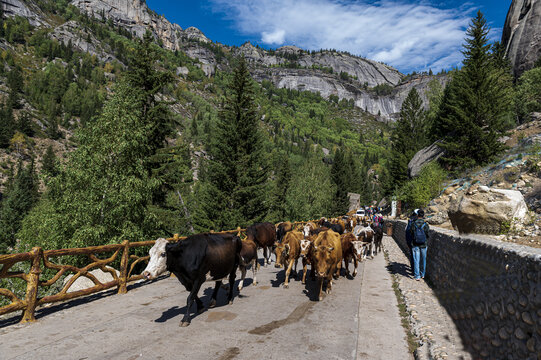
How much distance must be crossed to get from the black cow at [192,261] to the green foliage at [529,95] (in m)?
44.2

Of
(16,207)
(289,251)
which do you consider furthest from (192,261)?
(16,207)

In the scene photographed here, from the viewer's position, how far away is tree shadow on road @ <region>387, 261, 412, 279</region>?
39.5 ft

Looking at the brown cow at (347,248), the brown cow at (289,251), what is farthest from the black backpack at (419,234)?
the brown cow at (289,251)

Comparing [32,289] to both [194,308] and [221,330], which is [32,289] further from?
[221,330]

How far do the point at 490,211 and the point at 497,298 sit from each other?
19.2 feet

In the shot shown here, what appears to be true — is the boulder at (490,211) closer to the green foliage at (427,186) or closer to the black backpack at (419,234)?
the black backpack at (419,234)

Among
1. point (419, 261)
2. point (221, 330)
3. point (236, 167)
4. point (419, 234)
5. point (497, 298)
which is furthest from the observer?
point (236, 167)

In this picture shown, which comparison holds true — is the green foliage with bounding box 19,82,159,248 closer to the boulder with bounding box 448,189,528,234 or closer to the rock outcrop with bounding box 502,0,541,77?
the boulder with bounding box 448,189,528,234

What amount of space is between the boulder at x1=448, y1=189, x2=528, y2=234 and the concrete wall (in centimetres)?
250

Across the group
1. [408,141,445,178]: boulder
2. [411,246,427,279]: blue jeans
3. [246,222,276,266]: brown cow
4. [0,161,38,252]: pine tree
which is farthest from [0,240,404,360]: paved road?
[0,161,38,252]: pine tree

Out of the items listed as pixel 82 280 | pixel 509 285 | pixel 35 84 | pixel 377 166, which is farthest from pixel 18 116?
pixel 377 166

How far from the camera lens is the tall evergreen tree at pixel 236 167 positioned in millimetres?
26391

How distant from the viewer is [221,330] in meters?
5.81

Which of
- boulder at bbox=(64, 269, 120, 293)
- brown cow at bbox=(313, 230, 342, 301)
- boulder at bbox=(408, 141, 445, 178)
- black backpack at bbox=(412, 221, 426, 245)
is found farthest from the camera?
boulder at bbox=(408, 141, 445, 178)
